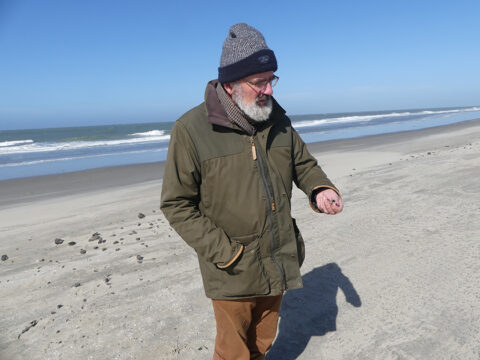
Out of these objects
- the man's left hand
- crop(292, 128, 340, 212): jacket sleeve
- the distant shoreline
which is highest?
crop(292, 128, 340, 212): jacket sleeve

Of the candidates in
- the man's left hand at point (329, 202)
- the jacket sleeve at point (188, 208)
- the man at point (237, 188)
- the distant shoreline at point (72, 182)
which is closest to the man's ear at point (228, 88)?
the man at point (237, 188)

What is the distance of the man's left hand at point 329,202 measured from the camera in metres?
2.10

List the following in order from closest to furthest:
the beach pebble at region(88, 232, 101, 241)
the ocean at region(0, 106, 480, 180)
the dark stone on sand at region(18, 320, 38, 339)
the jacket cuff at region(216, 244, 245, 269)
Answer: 1. the jacket cuff at region(216, 244, 245, 269)
2. the dark stone on sand at region(18, 320, 38, 339)
3. the beach pebble at region(88, 232, 101, 241)
4. the ocean at region(0, 106, 480, 180)

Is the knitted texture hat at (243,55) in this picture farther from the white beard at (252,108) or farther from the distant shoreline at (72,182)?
the distant shoreline at (72,182)

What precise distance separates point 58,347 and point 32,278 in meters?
1.56

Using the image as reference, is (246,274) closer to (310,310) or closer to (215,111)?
(215,111)

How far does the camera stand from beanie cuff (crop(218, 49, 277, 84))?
192 cm

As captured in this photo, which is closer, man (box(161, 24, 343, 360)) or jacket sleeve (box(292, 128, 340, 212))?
man (box(161, 24, 343, 360))

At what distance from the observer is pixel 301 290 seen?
369 centimetres

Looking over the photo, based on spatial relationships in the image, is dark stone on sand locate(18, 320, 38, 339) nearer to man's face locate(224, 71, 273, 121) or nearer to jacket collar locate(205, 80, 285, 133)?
jacket collar locate(205, 80, 285, 133)

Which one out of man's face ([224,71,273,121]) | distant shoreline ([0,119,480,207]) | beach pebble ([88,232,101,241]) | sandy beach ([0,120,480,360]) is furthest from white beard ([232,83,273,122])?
distant shoreline ([0,119,480,207])

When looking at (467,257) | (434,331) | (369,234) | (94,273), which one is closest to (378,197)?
(369,234)

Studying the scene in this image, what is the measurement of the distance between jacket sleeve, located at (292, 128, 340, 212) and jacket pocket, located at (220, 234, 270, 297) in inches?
19.0

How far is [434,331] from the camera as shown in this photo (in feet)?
9.46
